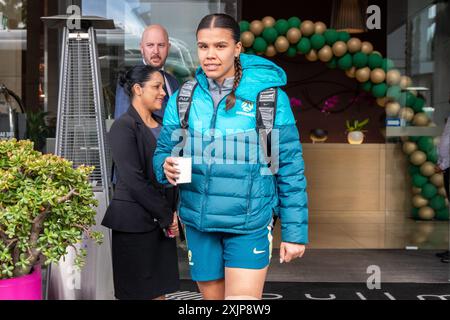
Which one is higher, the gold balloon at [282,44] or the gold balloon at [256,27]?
the gold balloon at [256,27]

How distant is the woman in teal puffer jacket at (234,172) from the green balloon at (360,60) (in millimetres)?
5582

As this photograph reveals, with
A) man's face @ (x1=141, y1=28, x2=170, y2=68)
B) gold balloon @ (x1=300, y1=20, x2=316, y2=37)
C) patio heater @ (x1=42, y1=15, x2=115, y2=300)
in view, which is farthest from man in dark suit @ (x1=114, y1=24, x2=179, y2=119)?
gold balloon @ (x1=300, y1=20, x2=316, y2=37)

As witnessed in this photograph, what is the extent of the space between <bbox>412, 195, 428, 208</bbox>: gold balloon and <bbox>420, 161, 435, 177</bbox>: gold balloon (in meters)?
0.25

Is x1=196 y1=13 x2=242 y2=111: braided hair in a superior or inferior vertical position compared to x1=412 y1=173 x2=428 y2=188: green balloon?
superior

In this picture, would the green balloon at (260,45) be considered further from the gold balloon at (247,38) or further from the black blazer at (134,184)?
the black blazer at (134,184)

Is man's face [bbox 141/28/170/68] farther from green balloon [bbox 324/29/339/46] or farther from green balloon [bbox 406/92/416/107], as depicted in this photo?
green balloon [bbox 324/29/339/46]

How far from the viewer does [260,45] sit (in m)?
7.83

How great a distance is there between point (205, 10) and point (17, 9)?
1.94 m

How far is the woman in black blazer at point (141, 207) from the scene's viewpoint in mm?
3039

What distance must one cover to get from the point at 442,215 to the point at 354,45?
217 cm

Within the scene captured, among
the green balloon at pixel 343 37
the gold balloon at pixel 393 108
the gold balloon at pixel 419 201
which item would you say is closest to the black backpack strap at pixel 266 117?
the gold balloon at pixel 393 108

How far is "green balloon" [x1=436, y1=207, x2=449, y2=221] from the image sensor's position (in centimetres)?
727

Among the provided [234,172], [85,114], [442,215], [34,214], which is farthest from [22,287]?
[442,215]
